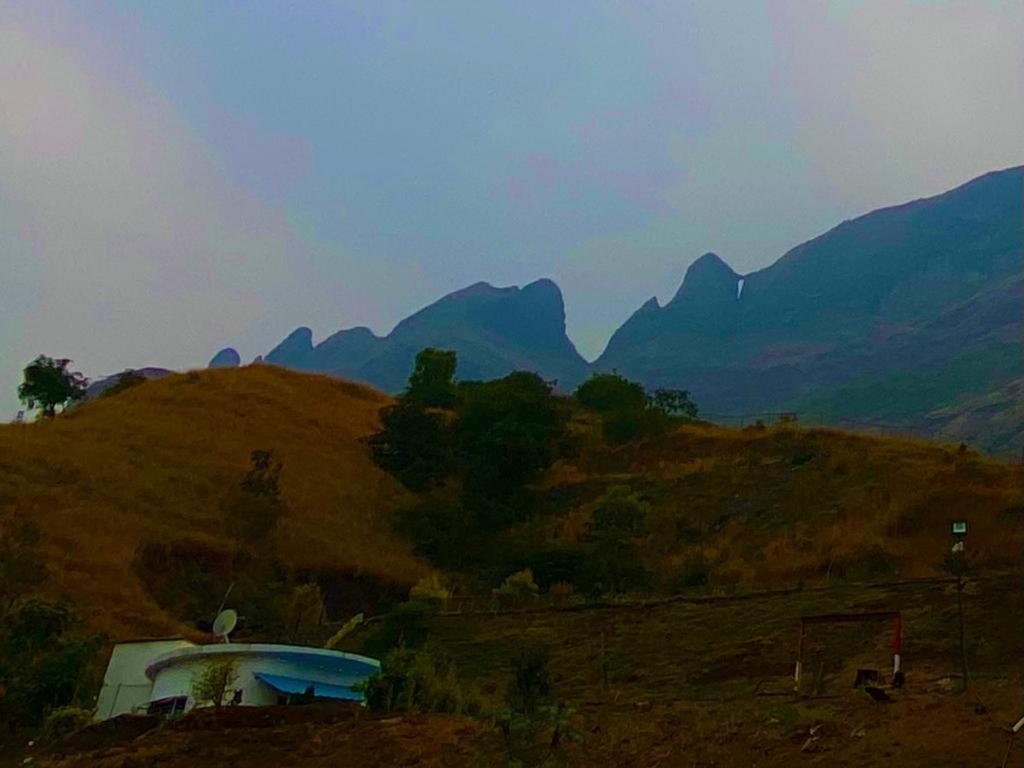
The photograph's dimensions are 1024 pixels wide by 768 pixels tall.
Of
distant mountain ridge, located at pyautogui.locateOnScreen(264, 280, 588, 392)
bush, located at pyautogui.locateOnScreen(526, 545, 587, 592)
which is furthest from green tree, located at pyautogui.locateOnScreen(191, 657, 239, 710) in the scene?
distant mountain ridge, located at pyautogui.locateOnScreen(264, 280, 588, 392)

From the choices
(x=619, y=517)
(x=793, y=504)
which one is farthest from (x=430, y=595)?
(x=793, y=504)

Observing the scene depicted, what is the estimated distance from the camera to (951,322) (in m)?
109

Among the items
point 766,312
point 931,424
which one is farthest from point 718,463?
point 766,312

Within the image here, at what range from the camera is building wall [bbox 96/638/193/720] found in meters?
16.5

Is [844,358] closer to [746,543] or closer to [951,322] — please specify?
[951,322]

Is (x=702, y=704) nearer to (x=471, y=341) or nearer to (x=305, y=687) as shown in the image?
(x=305, y=687)

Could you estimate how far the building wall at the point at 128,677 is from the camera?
16469mm

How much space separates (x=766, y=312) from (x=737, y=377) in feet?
78.6

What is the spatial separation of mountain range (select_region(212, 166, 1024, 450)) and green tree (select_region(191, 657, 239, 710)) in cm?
7300

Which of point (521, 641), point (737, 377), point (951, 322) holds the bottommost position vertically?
point (521, 641)

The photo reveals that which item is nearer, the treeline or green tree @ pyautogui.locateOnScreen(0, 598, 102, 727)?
green tree @ pyautogui.locateOnScreen(0, 598, 102, 727)

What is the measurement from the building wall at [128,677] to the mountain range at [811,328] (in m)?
70.9

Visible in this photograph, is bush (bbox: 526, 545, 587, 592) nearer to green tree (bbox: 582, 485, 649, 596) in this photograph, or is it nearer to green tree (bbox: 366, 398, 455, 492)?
green tree (bbox: 582, 485, 649, 596)

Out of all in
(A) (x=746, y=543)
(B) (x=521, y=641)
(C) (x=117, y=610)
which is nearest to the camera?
(B) (x=521, y=641)
